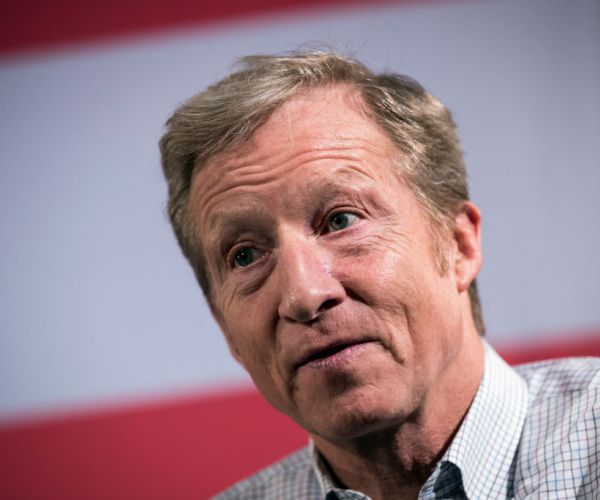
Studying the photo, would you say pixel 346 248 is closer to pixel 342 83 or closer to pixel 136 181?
pixel 342 83

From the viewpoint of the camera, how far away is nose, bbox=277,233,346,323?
1.39 m

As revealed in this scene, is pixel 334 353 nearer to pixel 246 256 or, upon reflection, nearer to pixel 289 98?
pixel 246 256

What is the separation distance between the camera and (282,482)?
189cm

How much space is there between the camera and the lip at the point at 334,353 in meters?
1.41

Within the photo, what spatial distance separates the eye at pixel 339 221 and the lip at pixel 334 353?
223 millimetres

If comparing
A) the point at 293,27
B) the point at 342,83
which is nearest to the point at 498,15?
the point at 293,27

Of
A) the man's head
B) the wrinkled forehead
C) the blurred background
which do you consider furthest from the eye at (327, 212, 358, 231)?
the blurred background

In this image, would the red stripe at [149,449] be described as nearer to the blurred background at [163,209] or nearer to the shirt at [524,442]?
the blurred background at [163,209]

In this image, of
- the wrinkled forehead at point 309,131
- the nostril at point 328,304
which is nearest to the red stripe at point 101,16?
the wrinkled forehead at point 309,131

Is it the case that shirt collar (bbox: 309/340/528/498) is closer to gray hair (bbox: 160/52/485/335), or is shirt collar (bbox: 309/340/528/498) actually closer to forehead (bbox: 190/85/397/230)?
gray hair (bbox: 160/52/485/335)

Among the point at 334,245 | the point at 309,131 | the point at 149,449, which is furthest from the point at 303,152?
the point at 149,449

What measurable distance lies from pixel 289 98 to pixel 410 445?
0.70 meters

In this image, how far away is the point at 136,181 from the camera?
2.70 metres

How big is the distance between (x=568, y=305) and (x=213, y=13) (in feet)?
4.73
